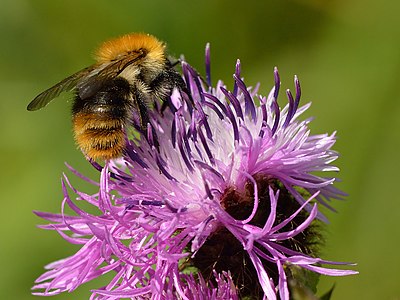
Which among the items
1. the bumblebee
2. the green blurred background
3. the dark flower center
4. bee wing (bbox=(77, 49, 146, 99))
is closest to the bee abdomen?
the bumblebee

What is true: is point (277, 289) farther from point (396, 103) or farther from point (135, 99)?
point (396, 103)

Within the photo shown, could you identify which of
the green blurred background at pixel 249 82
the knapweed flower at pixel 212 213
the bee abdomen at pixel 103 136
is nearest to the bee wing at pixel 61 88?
the bee abdomen at pixel 103 136

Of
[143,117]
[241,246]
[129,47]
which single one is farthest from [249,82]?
[241,246]

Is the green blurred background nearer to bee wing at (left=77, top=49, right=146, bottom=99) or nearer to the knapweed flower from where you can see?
the knapweed flower

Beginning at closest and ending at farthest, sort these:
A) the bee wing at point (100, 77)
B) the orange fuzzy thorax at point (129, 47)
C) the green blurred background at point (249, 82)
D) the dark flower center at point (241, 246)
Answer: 1. the dark flower center at point (241, 246)
2. the bee wing at point (100, 77)
3. the orange fuzzy thorax at point (129, 47)
4. the green blurred background at point (249, 82)

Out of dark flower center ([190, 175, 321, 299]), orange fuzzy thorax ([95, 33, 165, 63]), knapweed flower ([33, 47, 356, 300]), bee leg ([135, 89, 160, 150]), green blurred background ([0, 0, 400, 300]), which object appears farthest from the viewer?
green blurred background ([0, 0, 400, 300])

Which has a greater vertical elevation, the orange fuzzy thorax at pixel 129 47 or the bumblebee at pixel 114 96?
the orange fuzzy thorax at pixel 129 47

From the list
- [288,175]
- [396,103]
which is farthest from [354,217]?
[288,175]

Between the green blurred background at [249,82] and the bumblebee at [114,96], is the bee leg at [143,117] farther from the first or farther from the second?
the green blurred background at [249,82]
